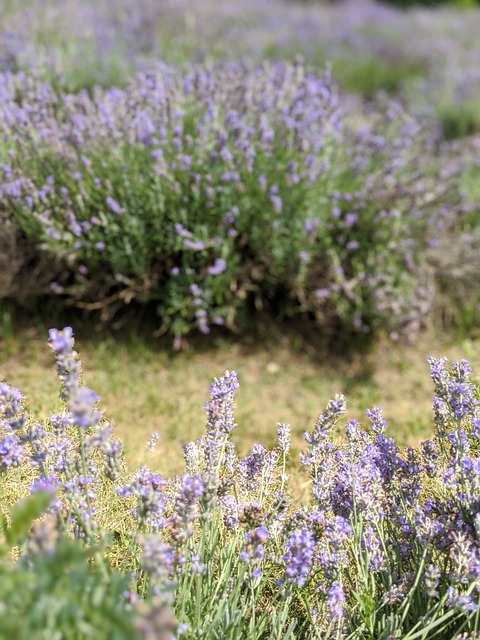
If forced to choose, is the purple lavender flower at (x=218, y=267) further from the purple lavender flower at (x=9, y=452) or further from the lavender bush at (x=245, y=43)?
the purple lavender flower at (x=9, y=452)

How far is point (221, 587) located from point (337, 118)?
8.33 feet

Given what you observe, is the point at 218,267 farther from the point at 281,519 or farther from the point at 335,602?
the point at 335,602

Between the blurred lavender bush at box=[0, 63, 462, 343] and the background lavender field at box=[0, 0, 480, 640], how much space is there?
0.05 feet

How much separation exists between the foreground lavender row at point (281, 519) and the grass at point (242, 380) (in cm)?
57

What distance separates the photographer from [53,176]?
2.81m

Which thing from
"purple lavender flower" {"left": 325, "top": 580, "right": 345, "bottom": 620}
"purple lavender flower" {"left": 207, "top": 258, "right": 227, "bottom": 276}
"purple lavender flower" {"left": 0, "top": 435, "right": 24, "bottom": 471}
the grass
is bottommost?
the grass

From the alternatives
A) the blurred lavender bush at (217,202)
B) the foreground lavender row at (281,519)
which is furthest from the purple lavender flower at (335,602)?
the blurred lavender bush at (217,202)

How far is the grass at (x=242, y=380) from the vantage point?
2.51 m

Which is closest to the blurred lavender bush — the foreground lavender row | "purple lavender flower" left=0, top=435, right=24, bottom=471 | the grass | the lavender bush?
the grass

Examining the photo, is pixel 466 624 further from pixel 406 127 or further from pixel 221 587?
pixel 406 127

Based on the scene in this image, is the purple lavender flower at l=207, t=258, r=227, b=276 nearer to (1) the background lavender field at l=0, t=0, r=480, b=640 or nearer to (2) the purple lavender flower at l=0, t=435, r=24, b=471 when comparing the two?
(1) the background lavender field at l=0, t=0, r=480, b=640

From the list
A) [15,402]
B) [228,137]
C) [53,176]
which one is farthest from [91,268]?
[15,402]

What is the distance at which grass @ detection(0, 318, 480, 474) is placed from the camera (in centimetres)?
251

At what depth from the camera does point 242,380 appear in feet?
9.95
